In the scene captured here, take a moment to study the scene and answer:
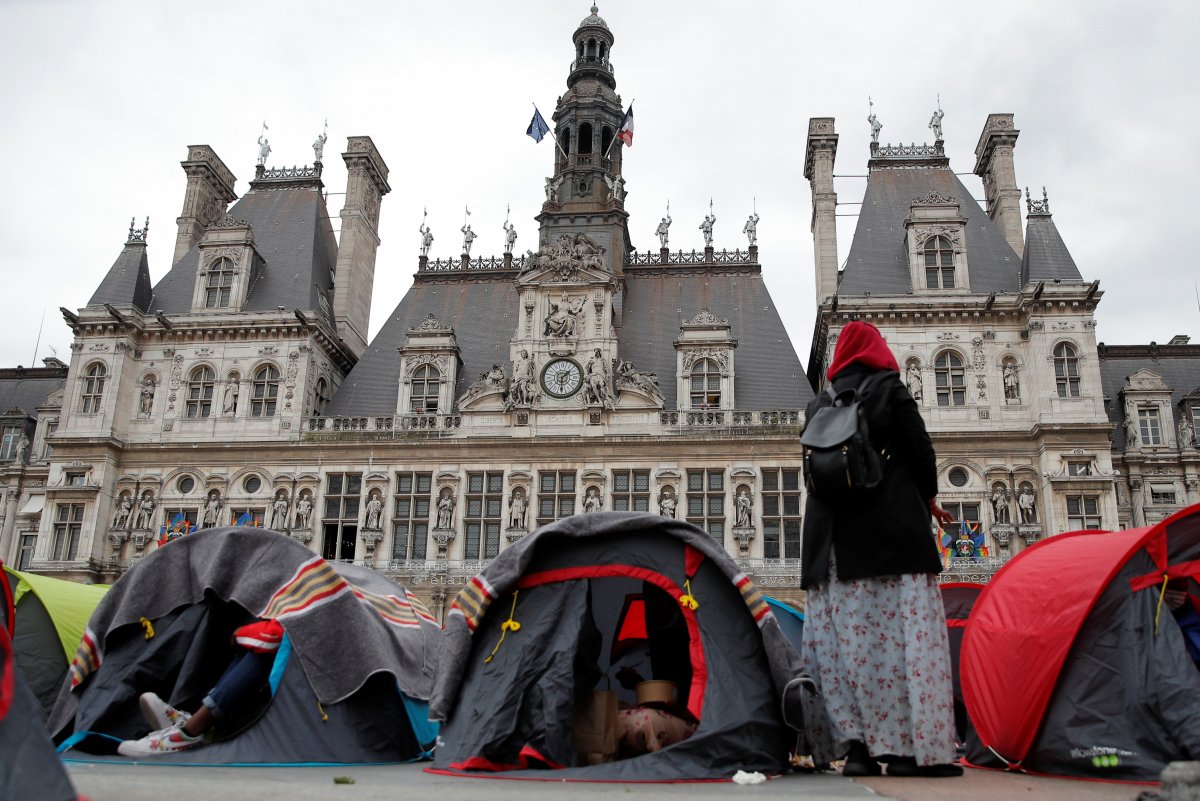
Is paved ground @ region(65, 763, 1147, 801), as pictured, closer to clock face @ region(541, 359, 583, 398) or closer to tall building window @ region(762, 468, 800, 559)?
tall building window @ region(762, 468, 800, 559)

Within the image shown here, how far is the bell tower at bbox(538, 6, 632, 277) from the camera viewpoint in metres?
35.7

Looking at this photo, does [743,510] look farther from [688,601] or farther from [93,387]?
[688,601]

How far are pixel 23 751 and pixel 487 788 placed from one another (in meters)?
2.97

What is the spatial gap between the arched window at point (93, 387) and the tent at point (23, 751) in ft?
100

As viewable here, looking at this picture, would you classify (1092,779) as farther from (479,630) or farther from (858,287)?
(858,287)

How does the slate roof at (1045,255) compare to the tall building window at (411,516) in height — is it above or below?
above

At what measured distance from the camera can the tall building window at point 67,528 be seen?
3011cm

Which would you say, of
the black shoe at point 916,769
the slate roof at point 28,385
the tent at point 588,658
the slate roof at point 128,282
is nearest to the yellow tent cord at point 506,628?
the tent at point 588,658

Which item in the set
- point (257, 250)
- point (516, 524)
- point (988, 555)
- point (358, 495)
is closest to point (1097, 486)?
point (988, 555)

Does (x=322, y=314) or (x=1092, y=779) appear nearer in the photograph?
(x=1092, y=779)

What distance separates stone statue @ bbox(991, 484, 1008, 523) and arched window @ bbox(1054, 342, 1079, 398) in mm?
3337

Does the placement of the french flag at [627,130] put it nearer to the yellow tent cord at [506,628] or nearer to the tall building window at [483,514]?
the tall building window at [483,514]

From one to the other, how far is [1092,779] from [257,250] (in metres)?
33.0

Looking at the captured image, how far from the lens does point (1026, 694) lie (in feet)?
26.7
